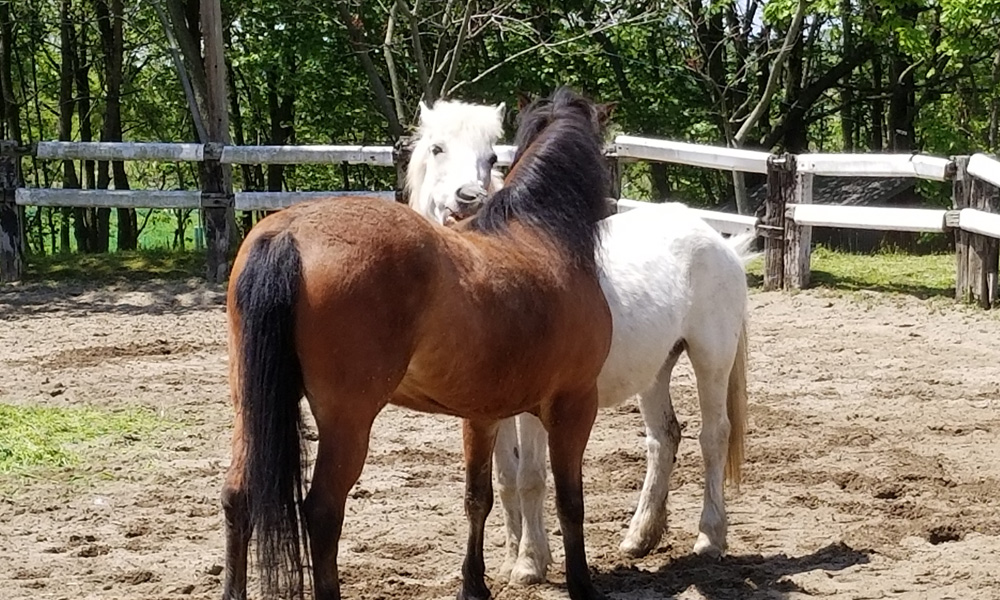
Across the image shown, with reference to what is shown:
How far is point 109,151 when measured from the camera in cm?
1304

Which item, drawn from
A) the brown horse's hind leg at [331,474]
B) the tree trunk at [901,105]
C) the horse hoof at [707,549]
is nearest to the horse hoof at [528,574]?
the horse hoof at [707,549]

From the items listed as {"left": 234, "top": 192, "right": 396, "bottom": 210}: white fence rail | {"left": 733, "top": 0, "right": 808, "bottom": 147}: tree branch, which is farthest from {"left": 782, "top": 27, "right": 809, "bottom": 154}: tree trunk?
{"left": 234, "top": 192, "right": 396, "bottom": 210}: white fence rail

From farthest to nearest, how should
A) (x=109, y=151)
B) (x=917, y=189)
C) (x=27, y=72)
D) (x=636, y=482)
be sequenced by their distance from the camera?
(x=27, y=72) → (x=917, y=189) → (x=109, y=151) → (x=636, y=482)

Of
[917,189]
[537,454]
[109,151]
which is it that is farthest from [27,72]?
[537,454]

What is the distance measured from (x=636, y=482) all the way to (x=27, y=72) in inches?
763

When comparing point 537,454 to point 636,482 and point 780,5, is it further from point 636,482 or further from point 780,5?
point 780,5

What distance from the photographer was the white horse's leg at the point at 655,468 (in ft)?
16.0

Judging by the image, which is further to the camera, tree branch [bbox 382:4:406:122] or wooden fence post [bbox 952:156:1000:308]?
tree branch [bbox 382:4:406:122]

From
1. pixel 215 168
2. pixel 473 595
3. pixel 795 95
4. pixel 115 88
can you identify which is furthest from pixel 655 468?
pixel 795 95

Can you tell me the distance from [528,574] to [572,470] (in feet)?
1.57

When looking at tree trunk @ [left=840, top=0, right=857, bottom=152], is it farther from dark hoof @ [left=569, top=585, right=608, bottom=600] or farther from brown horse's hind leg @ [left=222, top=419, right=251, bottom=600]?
brown horse's hind leg @ [left=222, top=419, right=251, bottom=600]

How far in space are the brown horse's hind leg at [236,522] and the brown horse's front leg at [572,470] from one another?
46.6 inches

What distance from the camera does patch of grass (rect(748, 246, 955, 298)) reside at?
1062 cm

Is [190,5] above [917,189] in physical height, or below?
above
